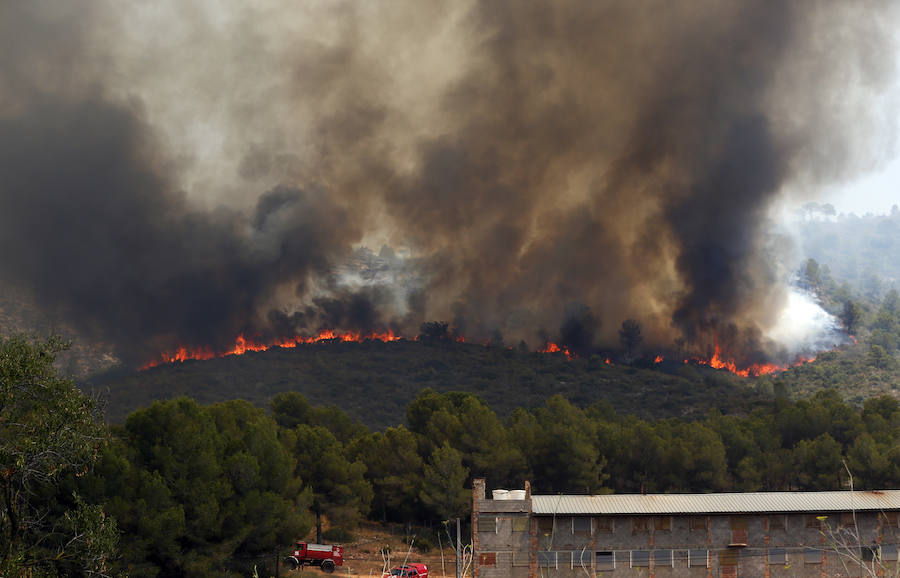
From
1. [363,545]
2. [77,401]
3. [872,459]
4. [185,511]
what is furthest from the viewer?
[872,459]

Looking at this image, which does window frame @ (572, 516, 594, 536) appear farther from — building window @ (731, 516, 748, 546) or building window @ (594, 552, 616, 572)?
building window @ (731, 516, 748, 546)

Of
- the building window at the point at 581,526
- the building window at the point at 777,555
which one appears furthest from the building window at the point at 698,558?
the building window at the point at 581,526

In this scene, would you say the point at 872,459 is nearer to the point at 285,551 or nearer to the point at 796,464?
the point at 796,464

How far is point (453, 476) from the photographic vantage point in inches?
3187

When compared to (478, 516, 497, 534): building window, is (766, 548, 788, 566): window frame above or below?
below

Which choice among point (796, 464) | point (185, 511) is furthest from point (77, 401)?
point (796, 464)

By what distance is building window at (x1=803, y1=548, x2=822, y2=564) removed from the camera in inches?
2141

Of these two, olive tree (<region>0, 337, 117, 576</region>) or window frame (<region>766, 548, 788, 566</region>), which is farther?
window frame (<region>766, 548, 788, 566</region>)

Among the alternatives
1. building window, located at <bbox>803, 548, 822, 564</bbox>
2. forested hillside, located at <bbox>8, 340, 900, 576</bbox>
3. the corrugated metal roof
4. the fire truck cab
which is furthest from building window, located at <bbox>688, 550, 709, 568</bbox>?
the fire truck cab

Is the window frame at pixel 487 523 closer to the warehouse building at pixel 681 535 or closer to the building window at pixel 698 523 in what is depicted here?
the warehouse building at pixel 681 535

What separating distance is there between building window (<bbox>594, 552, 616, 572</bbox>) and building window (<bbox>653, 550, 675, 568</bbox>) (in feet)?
9.49

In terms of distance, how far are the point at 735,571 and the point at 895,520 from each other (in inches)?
473

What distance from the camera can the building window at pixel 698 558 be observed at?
54.3 meters

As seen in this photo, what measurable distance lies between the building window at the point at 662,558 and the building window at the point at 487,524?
1134 cm
